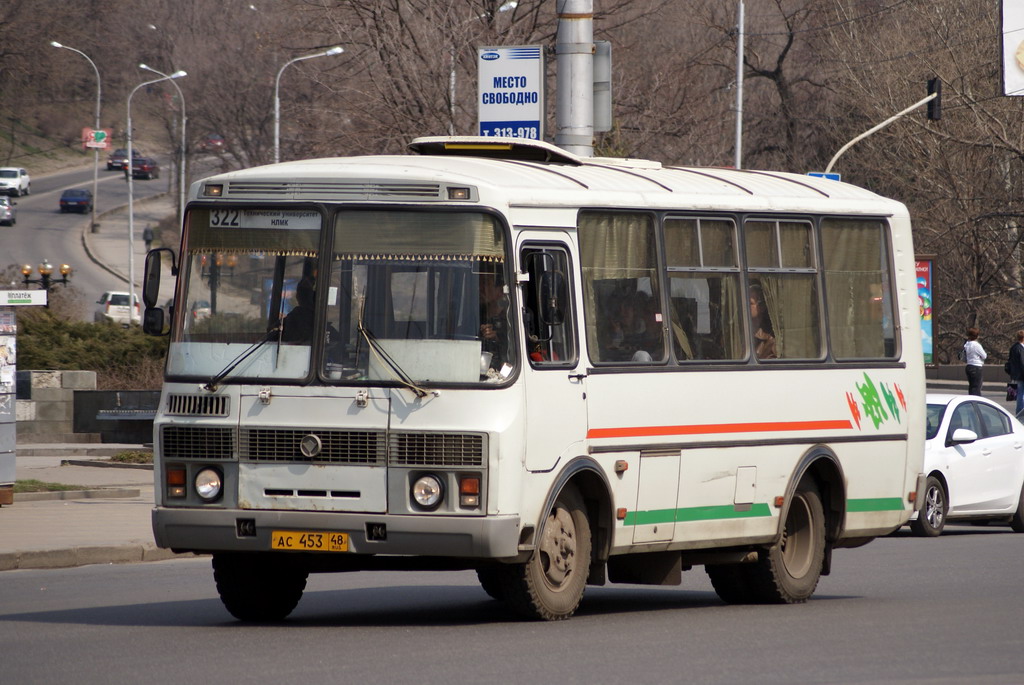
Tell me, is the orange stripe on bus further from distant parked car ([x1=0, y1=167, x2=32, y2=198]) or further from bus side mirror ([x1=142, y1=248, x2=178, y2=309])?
distant parked car ([x1=0, y1=167, x2=32, y2=198])

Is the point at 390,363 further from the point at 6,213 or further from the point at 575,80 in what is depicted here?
the point at 6,213

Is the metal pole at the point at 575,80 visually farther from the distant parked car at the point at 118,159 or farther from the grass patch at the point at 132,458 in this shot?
the distant parked car at the point at 118,159

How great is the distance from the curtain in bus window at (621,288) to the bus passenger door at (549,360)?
0.25 meters

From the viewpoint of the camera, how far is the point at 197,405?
385 inches

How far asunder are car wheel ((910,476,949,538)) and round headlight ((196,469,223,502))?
1047cm

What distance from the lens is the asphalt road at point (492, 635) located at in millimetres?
8211

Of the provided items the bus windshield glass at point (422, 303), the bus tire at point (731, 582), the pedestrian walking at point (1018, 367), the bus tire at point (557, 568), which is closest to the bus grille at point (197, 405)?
the bus windshield glass at point (422, 303)

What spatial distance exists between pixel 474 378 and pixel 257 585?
2.07 m

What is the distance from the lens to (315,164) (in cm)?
1010

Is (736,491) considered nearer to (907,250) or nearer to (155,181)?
(907,250)

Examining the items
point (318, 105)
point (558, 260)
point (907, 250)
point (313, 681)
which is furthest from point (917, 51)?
point (313, 681)

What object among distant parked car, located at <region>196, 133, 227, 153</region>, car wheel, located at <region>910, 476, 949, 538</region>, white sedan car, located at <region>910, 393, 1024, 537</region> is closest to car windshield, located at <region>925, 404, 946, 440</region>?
white sedan car, located at <region>910, 393, 1024, 537</region>

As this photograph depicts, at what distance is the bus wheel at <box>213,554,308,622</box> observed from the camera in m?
10.2

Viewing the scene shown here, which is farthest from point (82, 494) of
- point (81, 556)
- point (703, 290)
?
point (703, 290)
